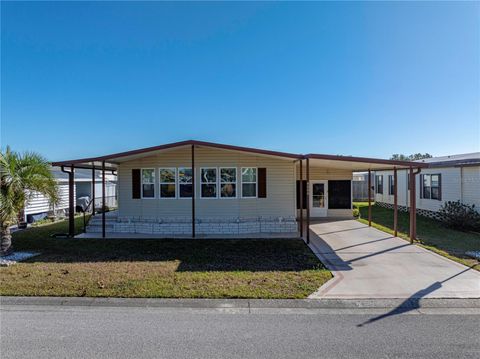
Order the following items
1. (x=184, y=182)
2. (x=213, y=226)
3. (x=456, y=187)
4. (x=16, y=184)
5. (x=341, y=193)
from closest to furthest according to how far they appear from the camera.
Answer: (x=16, y=184)
(x=213, y=226)
(x=184, y=182)
(x=456, y=187)
(x=341, y=193)

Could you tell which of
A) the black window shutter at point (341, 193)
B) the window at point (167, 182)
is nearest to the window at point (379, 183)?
the black window shutter at point (341, 193)

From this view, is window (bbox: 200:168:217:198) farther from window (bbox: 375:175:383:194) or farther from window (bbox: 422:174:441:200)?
window (bbox: 375:175:383:194)

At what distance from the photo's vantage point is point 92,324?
13.7 feet

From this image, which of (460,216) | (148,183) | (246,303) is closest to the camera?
(246,303)

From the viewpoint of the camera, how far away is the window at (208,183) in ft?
40.3

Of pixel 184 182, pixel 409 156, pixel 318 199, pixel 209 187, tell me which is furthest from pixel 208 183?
pixel 409 156

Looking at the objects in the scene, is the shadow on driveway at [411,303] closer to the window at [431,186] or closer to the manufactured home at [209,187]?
the manufactured home at [209,187]

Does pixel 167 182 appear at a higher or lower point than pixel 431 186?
higher

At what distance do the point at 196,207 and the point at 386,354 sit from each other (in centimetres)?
958

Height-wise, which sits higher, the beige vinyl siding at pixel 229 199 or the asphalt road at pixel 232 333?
the beige vinyl siding at pixel 229 199

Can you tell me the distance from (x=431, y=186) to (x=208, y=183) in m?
13.1

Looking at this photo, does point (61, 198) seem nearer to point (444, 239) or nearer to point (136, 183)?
point (136, 183)

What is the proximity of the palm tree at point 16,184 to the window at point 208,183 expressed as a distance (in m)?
5.36

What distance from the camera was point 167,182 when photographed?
12.4 meters
